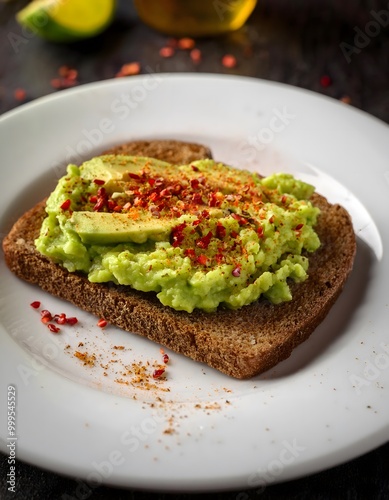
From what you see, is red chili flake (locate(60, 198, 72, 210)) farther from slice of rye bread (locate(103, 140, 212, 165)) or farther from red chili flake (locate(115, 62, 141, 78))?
red chili flake (locate(115, 62, 141, 78))

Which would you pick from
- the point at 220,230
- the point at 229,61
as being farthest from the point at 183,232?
the point at 229,61

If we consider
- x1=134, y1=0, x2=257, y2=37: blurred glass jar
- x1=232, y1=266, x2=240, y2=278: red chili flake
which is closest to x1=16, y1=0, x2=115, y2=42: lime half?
x1=134, y1=0, x2=257, y2=37: blurred glass jar

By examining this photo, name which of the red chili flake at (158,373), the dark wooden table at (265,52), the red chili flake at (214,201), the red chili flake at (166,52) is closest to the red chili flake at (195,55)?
the dark wooden table at (265,52)

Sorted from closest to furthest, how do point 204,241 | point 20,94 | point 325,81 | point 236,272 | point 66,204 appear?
1. point 236,272
2. point 204,241
3. point 66,204
4. point 20,94
5. point 325,81

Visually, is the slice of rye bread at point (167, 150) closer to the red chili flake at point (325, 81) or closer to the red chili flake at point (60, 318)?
the red chili flake at point (60, 318)

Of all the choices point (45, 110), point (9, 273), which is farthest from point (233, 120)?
point (9, 273)

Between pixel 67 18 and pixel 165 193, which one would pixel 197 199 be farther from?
pixel 67 18

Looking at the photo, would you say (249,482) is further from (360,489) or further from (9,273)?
(9,273)
